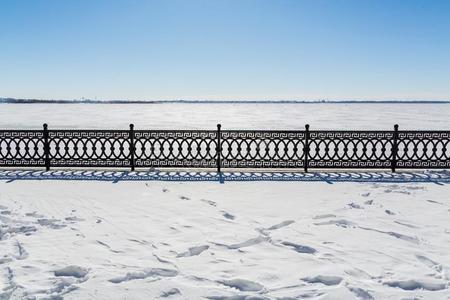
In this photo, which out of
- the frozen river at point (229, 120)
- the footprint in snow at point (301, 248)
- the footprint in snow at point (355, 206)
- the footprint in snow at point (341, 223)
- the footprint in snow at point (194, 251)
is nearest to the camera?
the footprint in snow at point (194, 251)

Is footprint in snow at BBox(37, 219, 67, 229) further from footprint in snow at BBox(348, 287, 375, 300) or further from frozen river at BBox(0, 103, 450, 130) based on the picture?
frozen river at BBox(0, 103, 450, 130)

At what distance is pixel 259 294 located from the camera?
3.48m

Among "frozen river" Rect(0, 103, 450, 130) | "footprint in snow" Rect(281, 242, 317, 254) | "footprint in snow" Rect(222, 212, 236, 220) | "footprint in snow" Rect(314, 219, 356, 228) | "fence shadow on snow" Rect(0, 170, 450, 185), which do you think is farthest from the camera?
"frozen river" Rect(0, 103, 450, 130)

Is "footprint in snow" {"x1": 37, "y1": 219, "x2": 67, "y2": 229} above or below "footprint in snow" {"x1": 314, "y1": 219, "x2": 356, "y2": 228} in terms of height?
below

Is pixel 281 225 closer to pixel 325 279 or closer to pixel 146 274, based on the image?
pixel 325 279

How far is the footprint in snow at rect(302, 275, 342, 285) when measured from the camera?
372 cm

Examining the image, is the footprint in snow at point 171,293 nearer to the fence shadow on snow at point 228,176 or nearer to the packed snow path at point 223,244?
the packed snow path at point 223,244

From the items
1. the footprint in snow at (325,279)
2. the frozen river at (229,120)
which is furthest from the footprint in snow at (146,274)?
the frozen river at (229,120)

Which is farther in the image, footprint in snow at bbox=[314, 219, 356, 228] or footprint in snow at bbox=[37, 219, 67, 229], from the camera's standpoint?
footprint in snow at bbox=[314, 219, 356, 228]

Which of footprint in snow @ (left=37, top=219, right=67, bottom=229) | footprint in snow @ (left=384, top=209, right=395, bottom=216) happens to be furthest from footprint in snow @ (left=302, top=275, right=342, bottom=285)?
footprint in snow @ (left=37, top=219, right=67, bottom=229)

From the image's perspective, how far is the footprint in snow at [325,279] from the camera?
146 inches

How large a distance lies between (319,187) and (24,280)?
6.00m

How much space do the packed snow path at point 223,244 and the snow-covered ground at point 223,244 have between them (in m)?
0.02

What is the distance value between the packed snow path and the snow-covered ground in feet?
0.05
